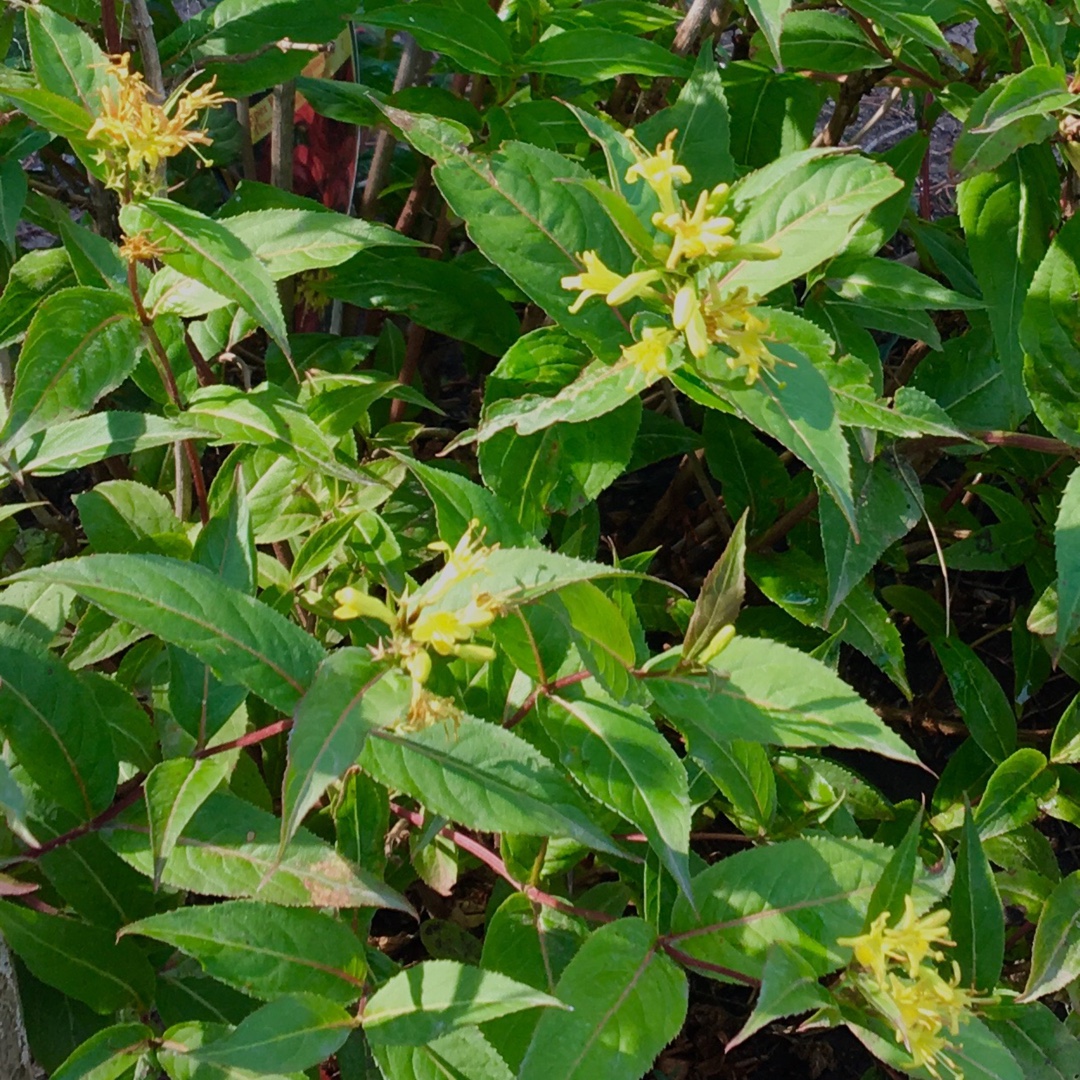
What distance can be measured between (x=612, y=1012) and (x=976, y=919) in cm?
40

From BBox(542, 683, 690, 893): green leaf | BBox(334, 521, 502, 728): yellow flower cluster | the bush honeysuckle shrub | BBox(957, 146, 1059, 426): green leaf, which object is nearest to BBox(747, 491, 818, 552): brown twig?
the bush honeysuckle shrub

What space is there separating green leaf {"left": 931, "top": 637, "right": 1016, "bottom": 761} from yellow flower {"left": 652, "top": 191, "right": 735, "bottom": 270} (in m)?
0.89

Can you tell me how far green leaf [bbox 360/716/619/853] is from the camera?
32.9 inches

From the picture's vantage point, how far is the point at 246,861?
0.94 metres

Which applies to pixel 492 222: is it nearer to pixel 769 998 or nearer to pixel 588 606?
pixel 588 606

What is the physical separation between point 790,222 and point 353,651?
0.56 metres

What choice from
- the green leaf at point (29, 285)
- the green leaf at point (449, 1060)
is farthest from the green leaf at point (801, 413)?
the green leaf at point (29, 285)

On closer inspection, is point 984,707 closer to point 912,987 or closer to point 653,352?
point 912,987

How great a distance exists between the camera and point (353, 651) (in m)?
0.78

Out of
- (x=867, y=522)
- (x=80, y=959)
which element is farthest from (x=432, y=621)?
(x=867, y=522)

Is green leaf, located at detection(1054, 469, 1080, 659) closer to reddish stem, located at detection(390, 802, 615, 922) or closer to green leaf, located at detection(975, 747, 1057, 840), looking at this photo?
green leaf, located at detection(975, 747, 1057, 840)

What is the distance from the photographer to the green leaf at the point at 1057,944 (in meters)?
1.07

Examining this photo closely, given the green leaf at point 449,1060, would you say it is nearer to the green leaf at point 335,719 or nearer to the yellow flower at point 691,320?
the green leaf at point 335,719

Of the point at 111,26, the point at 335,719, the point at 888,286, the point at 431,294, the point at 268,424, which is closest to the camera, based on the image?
the point at 335,719
